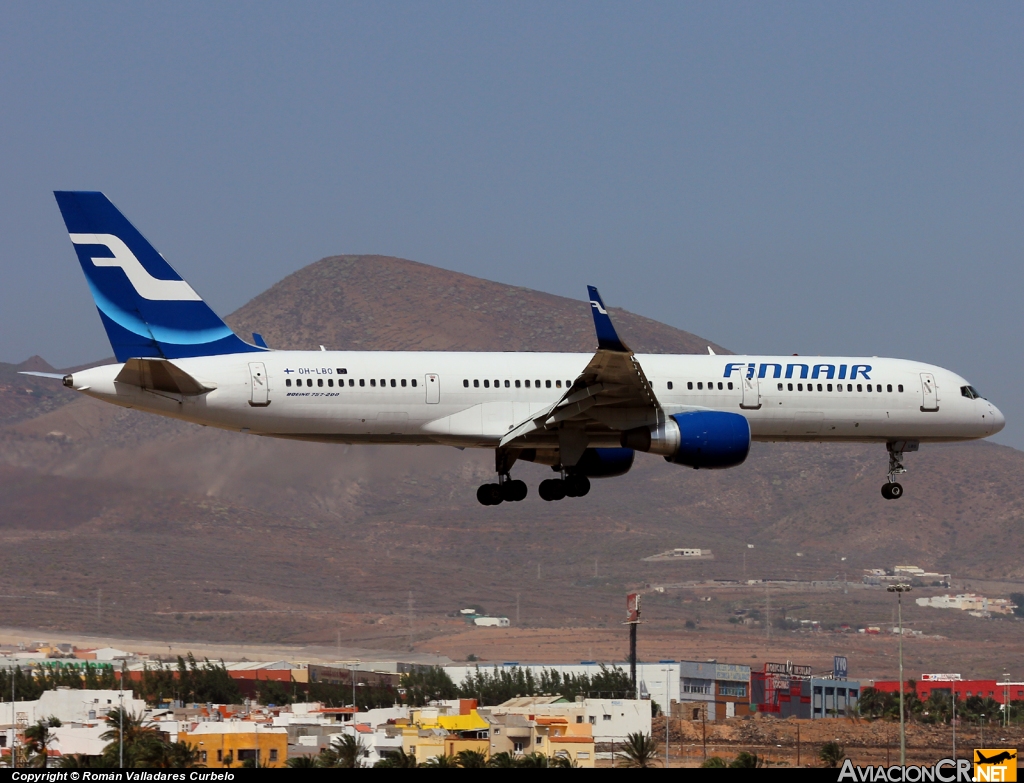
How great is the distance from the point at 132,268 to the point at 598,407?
13.0 metres

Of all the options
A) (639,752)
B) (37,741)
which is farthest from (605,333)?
(37,741)

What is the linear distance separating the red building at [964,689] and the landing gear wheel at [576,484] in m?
82.7

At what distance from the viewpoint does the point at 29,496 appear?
6919 inches

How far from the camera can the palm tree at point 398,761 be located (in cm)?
5844

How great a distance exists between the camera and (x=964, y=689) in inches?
5138

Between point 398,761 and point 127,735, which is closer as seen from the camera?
point 398,761

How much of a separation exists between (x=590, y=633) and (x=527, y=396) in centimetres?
14779

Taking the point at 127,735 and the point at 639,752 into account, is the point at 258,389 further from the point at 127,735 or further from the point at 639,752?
the point at 639,752

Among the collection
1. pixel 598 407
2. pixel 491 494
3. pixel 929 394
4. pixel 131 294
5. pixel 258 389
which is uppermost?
pixel 131 294

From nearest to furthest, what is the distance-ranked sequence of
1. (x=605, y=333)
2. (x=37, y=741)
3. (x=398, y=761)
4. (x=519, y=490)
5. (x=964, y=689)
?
(x=605, y=333) < (x=519, y=490) < (x=398, y=761) < (x=37, y=741) < (x=964, y=689)

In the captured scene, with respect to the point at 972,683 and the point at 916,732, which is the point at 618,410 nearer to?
the point at 916,732

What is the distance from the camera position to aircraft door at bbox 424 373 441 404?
1747 inches

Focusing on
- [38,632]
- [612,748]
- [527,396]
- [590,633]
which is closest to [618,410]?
[527,396]

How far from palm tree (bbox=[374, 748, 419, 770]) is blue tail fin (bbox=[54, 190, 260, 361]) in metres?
19.0
